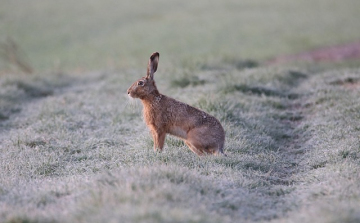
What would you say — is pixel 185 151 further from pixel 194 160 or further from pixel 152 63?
pixel 152 63

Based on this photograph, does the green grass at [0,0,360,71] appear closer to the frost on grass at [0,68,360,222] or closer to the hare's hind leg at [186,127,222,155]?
the frost on grass at [0,68,360,222]

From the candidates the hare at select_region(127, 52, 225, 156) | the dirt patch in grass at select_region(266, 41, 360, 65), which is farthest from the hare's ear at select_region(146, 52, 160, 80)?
the dirt patch in grass at select_region(266, 41, 360, 65)

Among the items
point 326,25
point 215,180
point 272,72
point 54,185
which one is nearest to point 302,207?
point 215,180

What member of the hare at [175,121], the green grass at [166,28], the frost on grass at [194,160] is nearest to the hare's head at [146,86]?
the hare at [175,121]

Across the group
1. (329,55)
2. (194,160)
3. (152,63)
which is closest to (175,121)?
(194,160)

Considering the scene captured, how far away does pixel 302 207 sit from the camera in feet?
16.4

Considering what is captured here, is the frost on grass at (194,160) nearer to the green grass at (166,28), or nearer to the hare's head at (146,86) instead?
the hare's head at (146,86)

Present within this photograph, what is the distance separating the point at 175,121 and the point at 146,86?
725 millimetres

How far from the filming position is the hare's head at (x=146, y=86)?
6.93m

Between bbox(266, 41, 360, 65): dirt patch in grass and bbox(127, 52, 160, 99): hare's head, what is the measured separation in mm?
15684

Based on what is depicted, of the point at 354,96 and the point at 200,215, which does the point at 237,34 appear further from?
the point at 200,215

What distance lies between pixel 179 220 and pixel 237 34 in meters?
26.7

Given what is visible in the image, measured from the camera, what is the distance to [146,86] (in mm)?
7035

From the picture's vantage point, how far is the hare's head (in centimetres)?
693
